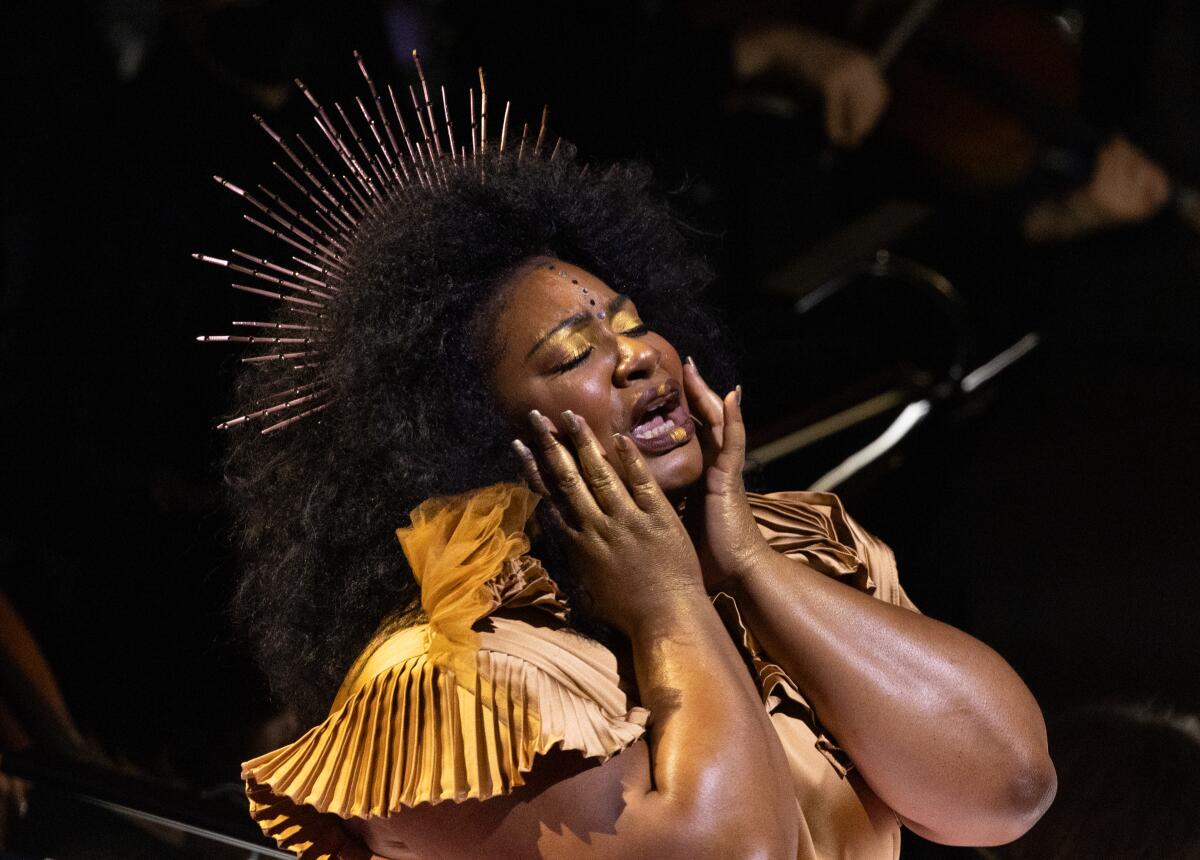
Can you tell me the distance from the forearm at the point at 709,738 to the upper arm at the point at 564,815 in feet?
0.07

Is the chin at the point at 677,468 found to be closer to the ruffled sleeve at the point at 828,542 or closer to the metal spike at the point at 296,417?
the ruffled sleeve at the point at 828,542

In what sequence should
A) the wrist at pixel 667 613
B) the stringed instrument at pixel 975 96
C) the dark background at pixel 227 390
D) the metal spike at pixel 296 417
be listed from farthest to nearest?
the stringed instrument at pixel 975 96 < the dark background at pixel 227 390 < the metal spike at pixel 296 417 < the wrist at pixel 667 613

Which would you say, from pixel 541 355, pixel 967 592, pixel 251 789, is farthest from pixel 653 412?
pixel 967 592

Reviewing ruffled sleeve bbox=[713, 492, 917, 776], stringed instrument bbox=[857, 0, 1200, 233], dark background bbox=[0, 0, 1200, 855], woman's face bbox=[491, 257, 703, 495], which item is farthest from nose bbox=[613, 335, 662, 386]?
stringed instrument bbox=[857, 0, 1200, 233]

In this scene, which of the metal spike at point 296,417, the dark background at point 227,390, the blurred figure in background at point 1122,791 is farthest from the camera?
the dark background at point 227,390

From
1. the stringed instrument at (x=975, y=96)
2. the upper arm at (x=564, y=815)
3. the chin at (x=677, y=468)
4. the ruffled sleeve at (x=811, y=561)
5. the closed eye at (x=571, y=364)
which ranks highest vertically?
the closed eye at (x=571, y=364)

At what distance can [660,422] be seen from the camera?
1.36 m

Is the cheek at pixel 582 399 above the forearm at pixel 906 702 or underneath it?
above

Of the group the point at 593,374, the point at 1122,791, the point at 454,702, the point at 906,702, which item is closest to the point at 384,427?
the point at 593,374

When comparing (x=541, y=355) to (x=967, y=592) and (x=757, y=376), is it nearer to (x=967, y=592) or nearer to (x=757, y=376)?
(x=967, y=592)

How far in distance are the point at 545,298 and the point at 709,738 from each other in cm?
49

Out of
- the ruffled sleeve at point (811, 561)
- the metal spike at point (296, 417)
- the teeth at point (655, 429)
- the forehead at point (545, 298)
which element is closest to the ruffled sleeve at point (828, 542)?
the ruffled sleeve at point (811, 561)

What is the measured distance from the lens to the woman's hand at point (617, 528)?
1243mm

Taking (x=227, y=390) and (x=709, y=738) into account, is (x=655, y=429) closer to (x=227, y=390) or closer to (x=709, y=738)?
(x=709, y=738)
